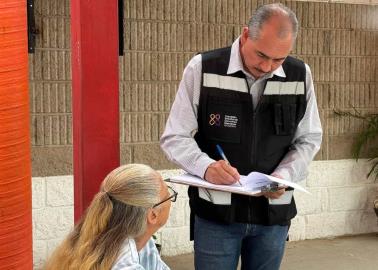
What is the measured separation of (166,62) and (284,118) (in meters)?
2.47

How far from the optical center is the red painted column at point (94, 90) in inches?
105

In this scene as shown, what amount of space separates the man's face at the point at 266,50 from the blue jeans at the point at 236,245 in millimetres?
686

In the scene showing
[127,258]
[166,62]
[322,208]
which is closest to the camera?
[127,258]

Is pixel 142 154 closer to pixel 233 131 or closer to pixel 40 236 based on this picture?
pixel 40 236

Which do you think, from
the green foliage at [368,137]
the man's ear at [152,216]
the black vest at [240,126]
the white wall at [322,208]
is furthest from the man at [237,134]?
the green foliage at [368,137]

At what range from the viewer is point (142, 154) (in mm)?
5113

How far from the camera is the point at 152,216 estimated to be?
220cm

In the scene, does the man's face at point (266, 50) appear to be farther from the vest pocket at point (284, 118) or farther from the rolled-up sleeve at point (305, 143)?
the rolled-up sleeve at point (305, 143)

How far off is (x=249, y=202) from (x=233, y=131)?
318mm

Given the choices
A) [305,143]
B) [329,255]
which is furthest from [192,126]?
[329,255]

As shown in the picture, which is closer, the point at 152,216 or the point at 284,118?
the point at 152,216

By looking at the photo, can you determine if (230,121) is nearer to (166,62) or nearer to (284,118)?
(284,118)

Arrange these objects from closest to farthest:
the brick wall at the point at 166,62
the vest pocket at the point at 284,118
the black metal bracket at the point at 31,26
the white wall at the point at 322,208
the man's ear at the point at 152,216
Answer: the man's ear at the point at 152,216, the vest pocket at the point at 284,118, the black metal bracket at the point at 31,26, the brick wall at the point at 166,62, the white wall at the point at 322,208

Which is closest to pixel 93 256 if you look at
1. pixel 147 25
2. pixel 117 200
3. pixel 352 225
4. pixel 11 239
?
pixel 117 200
